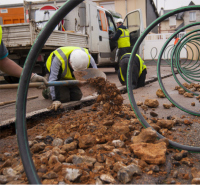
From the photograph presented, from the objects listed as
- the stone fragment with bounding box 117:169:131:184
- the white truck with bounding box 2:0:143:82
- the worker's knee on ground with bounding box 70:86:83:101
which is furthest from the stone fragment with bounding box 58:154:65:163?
the white truck with bounding box 2:0:143:82

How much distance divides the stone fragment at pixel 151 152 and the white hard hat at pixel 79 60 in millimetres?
2320

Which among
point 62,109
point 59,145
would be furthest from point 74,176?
point 62,109

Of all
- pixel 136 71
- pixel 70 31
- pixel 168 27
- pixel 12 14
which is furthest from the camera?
pixel 168 27

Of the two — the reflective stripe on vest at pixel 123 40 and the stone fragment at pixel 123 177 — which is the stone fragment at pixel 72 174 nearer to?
the stone fragment at pixel 123 177

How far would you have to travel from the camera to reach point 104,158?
5.50 feet

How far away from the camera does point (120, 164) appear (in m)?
1.54

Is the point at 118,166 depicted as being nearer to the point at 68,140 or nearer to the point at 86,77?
the point at 68,140

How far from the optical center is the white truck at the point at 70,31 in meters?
5.46

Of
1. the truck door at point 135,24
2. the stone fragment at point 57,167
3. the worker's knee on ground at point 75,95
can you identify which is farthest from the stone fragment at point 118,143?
the truck door at point 135,24

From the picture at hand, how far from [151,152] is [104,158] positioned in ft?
1.16

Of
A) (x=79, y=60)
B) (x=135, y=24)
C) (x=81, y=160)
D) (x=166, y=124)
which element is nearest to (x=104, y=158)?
(x=81, y=160)

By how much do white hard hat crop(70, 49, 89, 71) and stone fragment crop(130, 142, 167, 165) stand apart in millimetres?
2320

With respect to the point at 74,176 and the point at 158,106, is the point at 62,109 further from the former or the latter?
the point at 74,176

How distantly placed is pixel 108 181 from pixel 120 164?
0.17 metres
